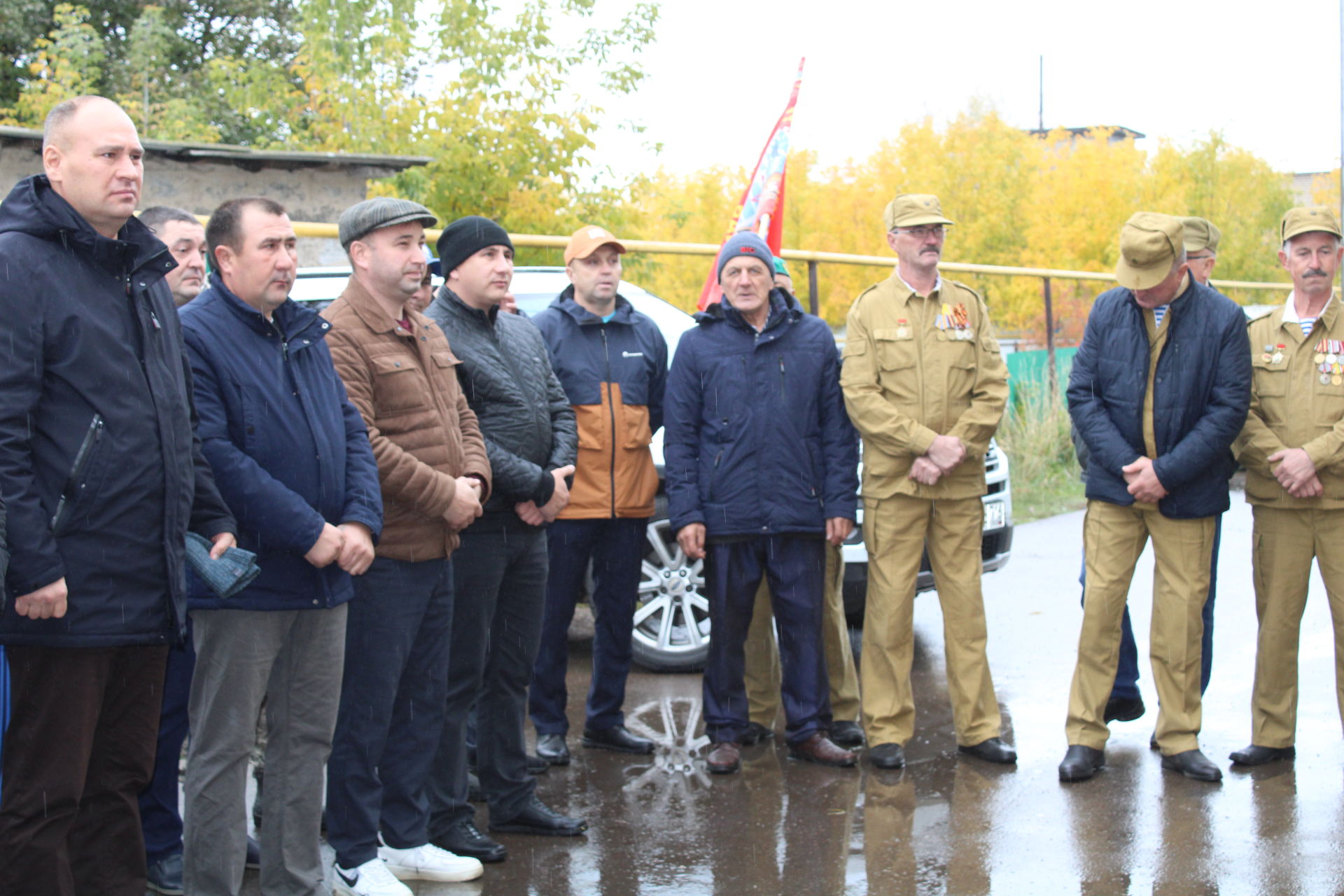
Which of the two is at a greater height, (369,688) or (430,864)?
(369,688)

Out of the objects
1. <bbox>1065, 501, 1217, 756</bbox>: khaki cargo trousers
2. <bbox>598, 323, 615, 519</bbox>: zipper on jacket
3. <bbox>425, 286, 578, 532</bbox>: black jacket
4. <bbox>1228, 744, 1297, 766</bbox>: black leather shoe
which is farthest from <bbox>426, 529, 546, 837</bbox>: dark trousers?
<bbox>1228, 744, 1297, 766</bbox>: black leather shoe

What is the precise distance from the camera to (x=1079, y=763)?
5.12 meters

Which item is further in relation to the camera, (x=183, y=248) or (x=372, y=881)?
(x=183, y=248)

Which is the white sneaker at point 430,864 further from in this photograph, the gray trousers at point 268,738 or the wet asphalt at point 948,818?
the gray trousers at point 268,738

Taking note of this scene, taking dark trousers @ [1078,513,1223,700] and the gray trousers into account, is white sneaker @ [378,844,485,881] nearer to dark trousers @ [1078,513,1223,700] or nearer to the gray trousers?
the gray trousers

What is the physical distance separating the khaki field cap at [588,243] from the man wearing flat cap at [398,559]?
3.96 feet

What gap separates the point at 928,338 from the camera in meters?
5.34

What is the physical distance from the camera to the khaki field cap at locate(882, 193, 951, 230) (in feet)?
17.5

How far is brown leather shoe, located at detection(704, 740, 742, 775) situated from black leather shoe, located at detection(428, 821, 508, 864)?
1.10 m

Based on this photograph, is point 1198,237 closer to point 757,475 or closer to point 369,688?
point 757,475

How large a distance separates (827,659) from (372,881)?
7.92ft

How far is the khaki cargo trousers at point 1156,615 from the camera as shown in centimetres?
518

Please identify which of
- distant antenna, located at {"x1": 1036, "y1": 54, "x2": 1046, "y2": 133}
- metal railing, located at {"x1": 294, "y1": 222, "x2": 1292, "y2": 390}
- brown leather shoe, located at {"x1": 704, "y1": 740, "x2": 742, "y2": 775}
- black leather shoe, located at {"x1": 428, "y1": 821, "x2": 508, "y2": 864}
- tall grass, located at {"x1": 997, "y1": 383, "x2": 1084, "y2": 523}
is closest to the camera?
black leather shoe, located at {"x1": 428, "y1": 821, "x2": 508, "y2": 864}

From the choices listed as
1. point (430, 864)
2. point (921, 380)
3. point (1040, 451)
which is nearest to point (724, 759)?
point (430, 864)
